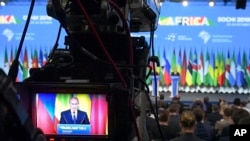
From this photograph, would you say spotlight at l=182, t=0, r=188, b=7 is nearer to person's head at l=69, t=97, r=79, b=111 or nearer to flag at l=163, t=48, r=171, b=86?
flag at l=163, t=48, r=171, b=86

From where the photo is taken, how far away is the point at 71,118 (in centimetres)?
153

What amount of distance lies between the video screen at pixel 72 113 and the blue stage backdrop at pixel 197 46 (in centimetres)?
1069

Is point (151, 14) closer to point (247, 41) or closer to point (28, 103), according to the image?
point (28, 103)

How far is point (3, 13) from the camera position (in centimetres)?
1305

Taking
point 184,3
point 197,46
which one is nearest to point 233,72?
point 197,46

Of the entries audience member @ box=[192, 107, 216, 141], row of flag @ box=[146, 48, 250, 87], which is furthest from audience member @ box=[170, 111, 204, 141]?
row of flag @ box=[146, 48, 250, 87]

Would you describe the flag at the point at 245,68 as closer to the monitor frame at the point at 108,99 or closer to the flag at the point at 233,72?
the flag at the point at 233,72

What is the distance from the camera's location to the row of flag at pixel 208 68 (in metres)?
12.2

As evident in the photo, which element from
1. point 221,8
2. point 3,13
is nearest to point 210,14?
point 221,8

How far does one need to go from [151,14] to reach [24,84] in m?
0.67

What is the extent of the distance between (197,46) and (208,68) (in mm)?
625

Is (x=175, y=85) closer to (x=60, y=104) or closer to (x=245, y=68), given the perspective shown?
(x=245, y=68)

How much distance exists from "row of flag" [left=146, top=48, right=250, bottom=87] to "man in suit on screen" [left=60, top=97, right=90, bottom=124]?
35.0ft

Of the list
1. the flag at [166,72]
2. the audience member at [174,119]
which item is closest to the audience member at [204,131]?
the audience member at [174,119]
